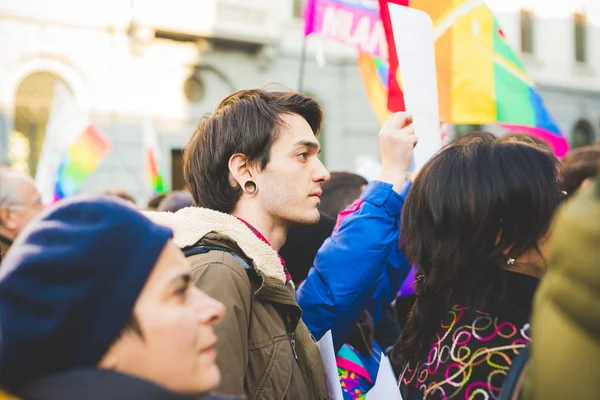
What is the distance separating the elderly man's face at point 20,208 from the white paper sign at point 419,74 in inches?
83.0

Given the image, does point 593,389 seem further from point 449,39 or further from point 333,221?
point 449,39

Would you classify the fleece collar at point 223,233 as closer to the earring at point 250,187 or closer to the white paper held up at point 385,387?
the earring at point 250,187

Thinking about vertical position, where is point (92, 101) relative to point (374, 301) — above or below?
above

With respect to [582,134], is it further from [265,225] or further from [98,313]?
[98,313]

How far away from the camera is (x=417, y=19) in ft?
7.42

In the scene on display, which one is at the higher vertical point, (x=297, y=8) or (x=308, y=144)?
(x=297, y=8)

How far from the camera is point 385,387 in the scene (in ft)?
4.99

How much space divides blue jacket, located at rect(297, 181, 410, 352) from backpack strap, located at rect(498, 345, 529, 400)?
0.69m

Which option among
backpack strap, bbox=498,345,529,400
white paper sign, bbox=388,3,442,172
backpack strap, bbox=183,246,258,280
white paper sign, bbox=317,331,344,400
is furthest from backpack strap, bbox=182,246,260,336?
white paper sign, bbox=388,3,442,172

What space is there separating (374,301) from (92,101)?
440 inches

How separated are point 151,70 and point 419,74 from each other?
1171 centimetres

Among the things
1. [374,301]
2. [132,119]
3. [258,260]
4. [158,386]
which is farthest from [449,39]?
[132,119]

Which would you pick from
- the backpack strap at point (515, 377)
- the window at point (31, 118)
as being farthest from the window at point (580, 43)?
the backpack strap at point (515, 377)

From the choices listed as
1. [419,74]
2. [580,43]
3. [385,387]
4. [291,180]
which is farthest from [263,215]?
[580,43]
